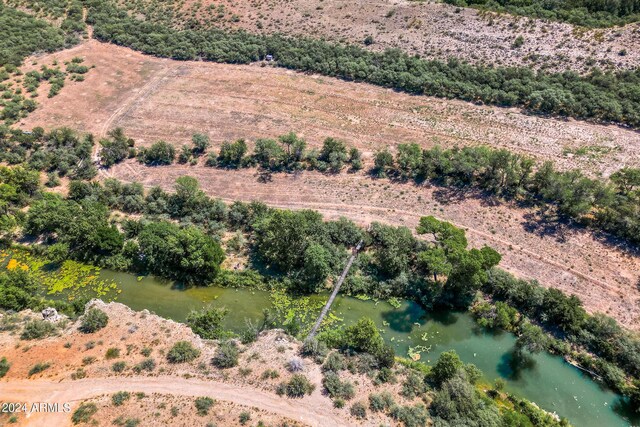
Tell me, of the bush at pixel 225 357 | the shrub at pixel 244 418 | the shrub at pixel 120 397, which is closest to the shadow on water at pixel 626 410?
the shrub at pixel 244 418

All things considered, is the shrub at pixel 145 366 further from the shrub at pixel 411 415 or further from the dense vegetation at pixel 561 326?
the dense vegetation at pixel 561 326

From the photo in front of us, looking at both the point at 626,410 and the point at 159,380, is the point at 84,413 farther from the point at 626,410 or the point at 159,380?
the point at 626,410

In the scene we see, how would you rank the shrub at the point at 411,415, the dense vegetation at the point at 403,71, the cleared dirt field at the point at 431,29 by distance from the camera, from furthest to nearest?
the cleared dirt field at the point at 431,29 < the dense vegetation at the point at 403,71 < the shrub at the point at 411,415

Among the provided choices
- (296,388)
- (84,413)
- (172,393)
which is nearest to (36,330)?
(84,413)

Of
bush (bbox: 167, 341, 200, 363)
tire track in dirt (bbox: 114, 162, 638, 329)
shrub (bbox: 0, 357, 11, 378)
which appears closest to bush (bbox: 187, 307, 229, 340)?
bush (bbox: 167, 341, 200, 363)

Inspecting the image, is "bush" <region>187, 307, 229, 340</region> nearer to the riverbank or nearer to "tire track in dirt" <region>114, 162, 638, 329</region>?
the riverbank
